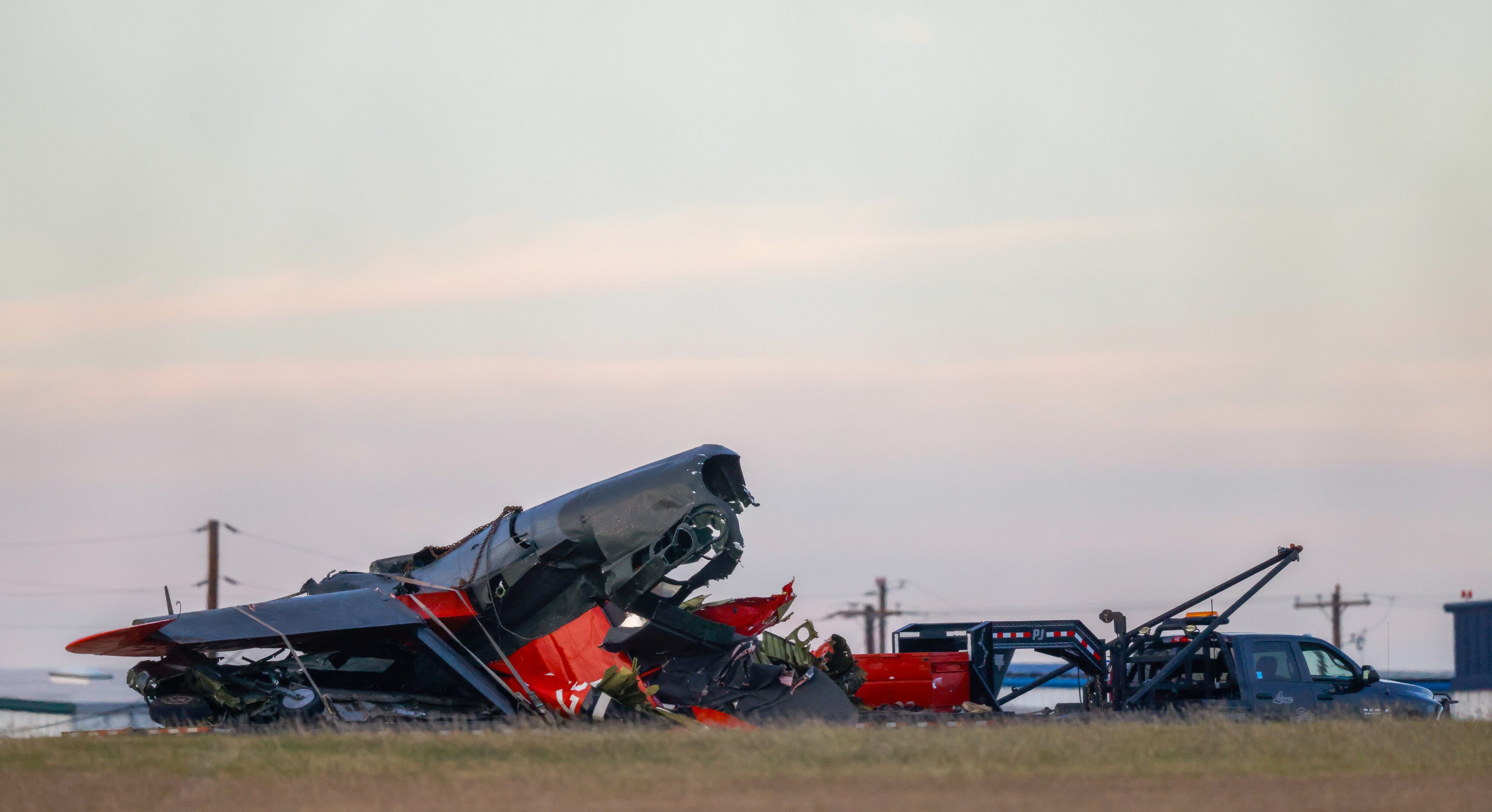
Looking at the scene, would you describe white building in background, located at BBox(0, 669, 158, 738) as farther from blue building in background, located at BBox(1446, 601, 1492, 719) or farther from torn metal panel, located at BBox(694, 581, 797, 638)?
blue building in background, located at BBox(1446, 601, 1492, 719)

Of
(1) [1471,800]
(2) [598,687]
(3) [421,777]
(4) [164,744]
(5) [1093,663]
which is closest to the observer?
(1) [1471,800]

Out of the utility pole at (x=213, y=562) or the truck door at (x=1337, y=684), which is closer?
the truck door at (x=1337, y=684)

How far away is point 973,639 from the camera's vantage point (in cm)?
2339

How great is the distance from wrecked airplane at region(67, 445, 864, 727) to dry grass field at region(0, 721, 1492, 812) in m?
2.65

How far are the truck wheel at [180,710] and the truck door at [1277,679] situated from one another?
1495 cm

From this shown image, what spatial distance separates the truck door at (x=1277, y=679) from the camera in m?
20.7

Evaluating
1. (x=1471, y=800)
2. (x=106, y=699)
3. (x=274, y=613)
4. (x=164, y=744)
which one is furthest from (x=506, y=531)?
(x=106, y=699)

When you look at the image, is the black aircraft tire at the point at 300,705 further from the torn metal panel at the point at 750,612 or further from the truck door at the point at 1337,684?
the truck door at the point at 1337,684

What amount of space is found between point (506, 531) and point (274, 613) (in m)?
3.53

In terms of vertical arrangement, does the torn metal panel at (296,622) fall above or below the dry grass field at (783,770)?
above

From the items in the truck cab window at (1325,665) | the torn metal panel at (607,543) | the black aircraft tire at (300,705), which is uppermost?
the torn metal panel at (607,543)

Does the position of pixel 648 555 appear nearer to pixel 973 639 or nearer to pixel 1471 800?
pixel 973 639

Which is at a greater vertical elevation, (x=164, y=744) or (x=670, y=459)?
(x=670, y=459)

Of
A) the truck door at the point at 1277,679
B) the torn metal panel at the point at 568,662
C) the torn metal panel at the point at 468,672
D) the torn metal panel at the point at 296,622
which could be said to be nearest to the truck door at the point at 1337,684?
the truck door at the point at 1277,679
